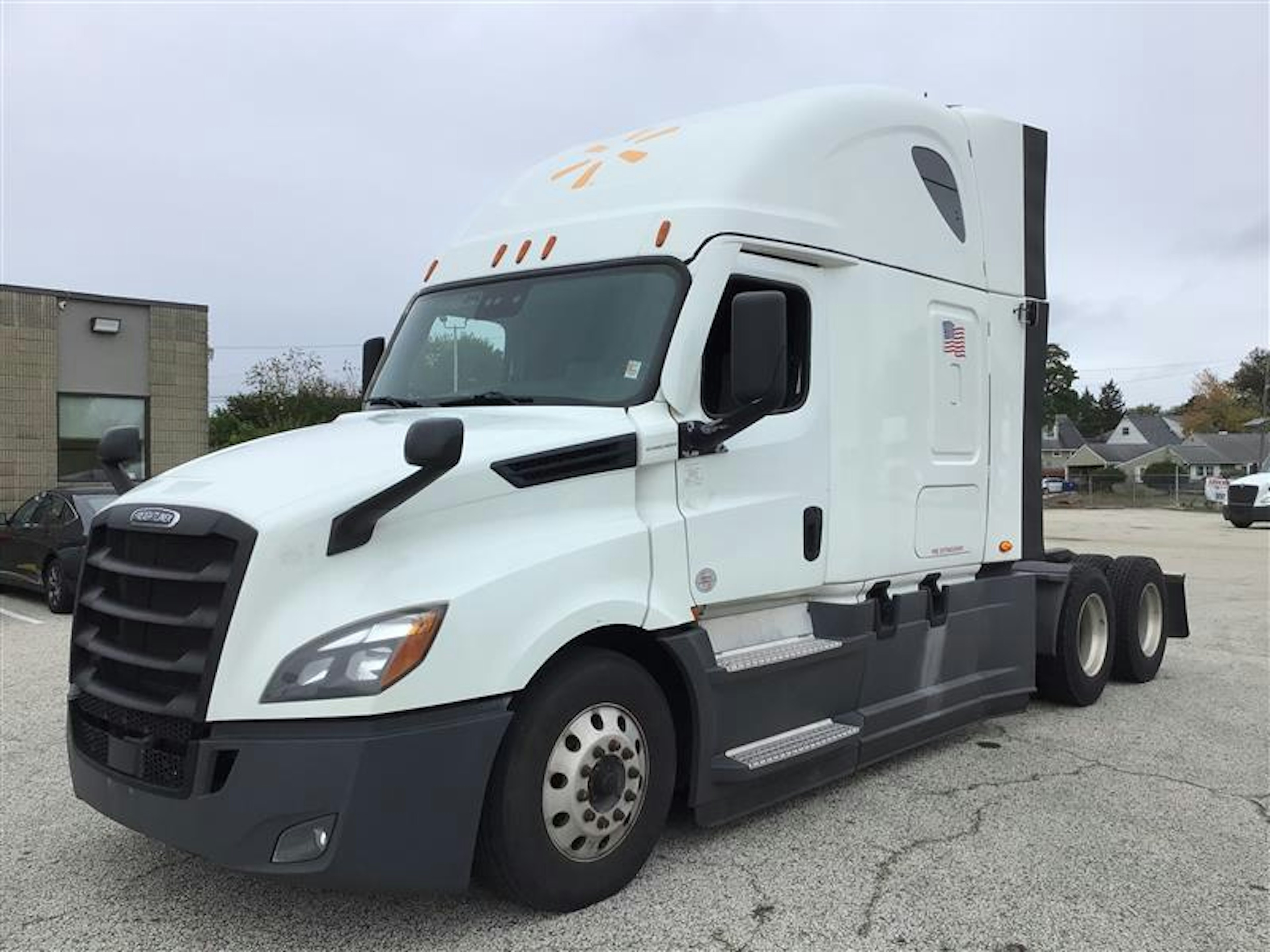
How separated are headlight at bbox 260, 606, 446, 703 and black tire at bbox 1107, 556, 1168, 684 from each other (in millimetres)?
6040

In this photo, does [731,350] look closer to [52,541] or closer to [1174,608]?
[1174,608]

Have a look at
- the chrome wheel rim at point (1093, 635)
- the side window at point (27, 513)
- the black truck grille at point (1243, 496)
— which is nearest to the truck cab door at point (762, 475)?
the chrome wheel rim at point (1093, 635)

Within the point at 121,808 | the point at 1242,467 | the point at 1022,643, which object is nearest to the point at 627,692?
the point at 121,808

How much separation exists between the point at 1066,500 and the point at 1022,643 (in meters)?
51.2

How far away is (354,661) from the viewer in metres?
3.18

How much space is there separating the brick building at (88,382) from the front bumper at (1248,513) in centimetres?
2619

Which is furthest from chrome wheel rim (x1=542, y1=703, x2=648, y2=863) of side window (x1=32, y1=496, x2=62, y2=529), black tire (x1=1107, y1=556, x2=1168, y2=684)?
side window (x1=32, y1=496, x2=62, y2=529)

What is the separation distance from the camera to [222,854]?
3178 millimetres

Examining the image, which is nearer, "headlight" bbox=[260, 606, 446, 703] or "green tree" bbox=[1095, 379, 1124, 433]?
"headlight" bbox=[260, 606, 446, 703]

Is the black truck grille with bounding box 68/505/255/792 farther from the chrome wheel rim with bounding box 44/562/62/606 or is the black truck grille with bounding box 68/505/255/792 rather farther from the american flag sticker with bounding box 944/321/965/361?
the chrome wheel rim with bounding box 44/562/62/606

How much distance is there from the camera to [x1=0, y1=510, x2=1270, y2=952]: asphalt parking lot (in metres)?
3.55

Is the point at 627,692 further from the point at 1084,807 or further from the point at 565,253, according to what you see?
the point at 1084,807

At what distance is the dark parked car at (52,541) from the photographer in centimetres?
1122

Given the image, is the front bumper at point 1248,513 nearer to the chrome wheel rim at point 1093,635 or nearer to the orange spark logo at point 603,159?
the chrome wheel rim at point 1093,635
